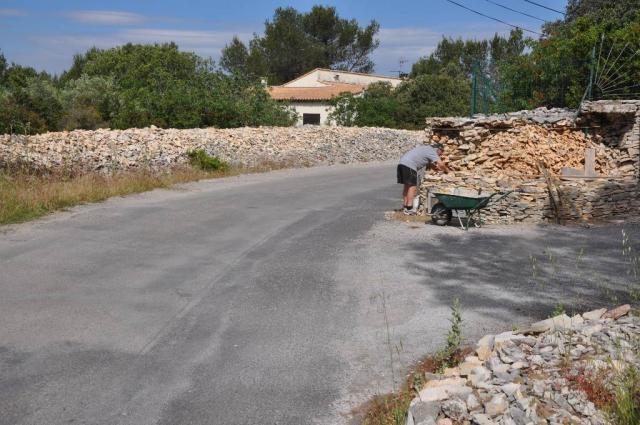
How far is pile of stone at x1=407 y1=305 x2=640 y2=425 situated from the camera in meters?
4.58

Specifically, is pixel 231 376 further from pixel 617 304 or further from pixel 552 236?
pixel 552 236

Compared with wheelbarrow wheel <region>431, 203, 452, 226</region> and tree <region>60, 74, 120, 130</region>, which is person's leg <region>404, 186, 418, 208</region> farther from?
tree <region>60, 74, 120, 130</region>

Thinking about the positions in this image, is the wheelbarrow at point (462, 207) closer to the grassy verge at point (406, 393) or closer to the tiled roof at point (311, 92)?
the grassy verge at point (406, 393)

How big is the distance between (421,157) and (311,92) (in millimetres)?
42206

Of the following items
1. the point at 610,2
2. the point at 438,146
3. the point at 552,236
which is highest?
the point at 610,2

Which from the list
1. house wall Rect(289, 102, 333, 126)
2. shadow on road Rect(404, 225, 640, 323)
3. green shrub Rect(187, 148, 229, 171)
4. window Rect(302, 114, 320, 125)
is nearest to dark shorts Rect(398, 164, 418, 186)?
shadow on road Rect(404, 225, 640, 323)

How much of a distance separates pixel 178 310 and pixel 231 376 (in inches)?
80.7

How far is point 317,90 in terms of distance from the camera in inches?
2212

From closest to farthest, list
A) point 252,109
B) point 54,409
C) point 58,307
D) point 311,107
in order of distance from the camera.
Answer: point 54,409, point 58,307, point 252,109, point 311,107

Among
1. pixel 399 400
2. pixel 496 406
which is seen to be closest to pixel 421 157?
pixel 399 400

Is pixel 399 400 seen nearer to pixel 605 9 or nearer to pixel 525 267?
pixel 525 267

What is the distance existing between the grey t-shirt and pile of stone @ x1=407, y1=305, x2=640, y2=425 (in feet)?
27.1

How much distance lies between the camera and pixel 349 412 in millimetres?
5250

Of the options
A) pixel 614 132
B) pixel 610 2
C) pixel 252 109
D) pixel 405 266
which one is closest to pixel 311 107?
pixel 252 109
